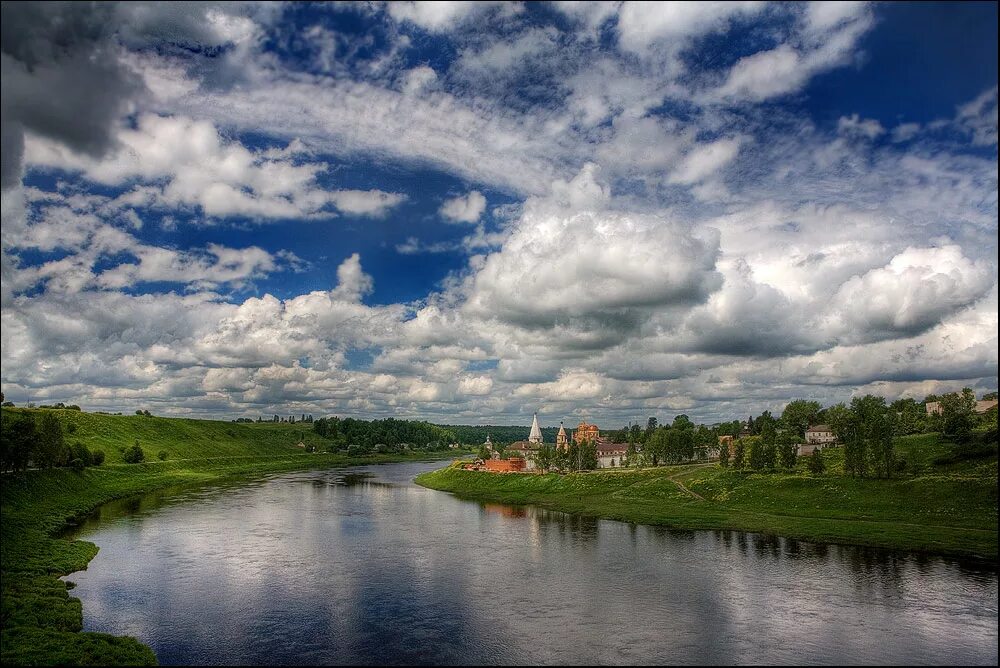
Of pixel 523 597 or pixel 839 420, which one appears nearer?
pixel 523 597

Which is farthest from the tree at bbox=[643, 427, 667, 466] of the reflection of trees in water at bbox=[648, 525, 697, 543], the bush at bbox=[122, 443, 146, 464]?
the bush at bbox=[122, 443, 146, 464]

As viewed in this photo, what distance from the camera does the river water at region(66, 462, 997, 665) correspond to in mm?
32531

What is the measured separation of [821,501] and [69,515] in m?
96.4

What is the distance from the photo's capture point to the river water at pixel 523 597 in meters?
32.5

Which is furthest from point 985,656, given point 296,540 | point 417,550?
point 296,540

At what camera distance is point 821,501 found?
74562mm

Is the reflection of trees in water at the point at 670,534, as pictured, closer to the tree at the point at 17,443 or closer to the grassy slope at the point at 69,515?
the grassy slope at the point at 69,515

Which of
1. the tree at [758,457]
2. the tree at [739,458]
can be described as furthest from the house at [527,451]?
the tree at [758,457]

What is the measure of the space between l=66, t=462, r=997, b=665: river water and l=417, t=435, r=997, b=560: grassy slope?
5.88m

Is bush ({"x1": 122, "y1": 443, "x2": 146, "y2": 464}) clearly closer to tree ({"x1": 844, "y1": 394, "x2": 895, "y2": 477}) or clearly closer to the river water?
the river water

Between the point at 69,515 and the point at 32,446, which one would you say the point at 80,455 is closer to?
the point at 32,446

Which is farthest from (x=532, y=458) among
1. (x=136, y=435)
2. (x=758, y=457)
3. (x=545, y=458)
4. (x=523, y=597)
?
(x=136, y=435)

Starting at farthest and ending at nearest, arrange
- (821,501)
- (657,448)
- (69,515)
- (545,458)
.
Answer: (545,458)
(657,448)
(69,515)
(821,501)

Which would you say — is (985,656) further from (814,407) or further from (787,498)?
(814,407)
